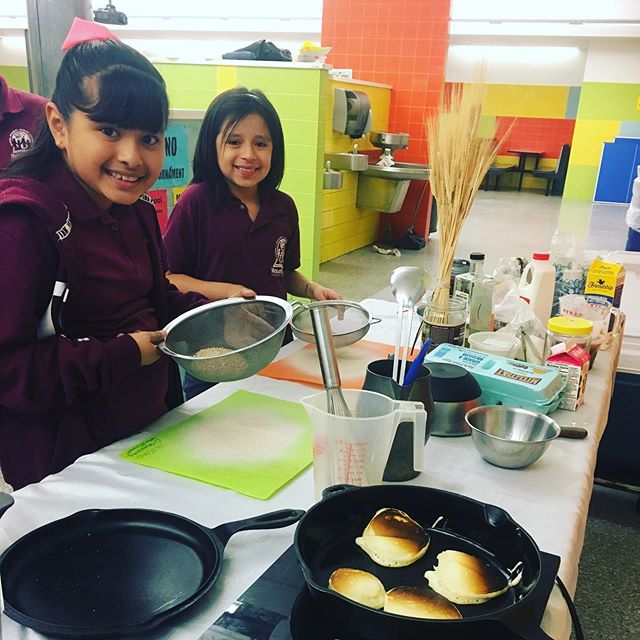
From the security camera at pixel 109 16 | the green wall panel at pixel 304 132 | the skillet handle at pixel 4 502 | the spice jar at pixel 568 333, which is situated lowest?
the spice jar at pixel 568 333

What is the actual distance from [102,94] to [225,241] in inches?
29.7

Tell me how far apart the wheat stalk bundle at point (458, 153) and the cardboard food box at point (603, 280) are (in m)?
0.63

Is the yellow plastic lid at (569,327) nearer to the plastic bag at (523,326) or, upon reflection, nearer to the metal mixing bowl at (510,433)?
the plastic bag at (523,326)

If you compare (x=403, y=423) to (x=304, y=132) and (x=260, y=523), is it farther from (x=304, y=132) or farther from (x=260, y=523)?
(x=304, y=132)

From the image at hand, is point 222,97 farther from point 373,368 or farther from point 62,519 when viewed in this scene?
point 62,519

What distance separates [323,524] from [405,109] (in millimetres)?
6621

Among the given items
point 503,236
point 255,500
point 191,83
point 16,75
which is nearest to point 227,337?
point 255,500

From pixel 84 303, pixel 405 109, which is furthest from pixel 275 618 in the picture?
pixel 405 109

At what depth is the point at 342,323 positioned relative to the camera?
158 centimetres

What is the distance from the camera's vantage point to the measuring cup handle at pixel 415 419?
2.92ft

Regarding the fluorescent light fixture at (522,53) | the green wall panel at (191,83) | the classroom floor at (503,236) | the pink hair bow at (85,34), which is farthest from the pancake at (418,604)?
the fluorescent light fixture at (522,53)

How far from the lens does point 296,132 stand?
15.5 ft

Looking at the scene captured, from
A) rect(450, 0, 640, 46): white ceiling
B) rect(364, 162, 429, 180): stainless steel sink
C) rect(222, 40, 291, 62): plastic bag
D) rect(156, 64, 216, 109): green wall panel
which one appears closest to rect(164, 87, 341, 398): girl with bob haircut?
rect(222, 40, 291, 62): plastic bag

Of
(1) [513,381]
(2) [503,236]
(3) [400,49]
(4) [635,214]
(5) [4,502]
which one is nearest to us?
(5) [4,502]
